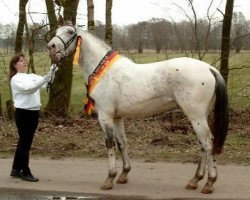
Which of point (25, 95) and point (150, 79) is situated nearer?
point (150, 79)

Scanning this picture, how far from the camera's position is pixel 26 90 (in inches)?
248

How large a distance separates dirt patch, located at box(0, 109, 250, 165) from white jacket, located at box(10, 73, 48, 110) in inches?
83.4

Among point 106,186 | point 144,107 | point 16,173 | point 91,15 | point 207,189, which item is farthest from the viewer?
point 91,15

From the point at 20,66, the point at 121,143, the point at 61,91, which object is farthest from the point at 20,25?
the point at 121,143

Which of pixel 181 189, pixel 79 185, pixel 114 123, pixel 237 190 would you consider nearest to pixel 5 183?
pixel 79 185

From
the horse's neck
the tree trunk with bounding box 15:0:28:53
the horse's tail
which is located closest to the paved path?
the horse's tail

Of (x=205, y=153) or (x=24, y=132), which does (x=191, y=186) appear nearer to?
(x=205, y=153)

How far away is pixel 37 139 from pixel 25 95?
336 centimetres

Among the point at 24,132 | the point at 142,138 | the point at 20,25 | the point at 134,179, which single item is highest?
the point at 20,25

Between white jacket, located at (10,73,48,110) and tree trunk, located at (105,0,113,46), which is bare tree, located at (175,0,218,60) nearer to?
tree trunk, located at (105,0,113,46)

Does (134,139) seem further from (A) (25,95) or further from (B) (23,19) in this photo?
(B) (23,19)

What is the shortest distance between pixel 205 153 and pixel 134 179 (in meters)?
1.38

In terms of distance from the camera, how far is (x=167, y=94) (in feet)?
19.4

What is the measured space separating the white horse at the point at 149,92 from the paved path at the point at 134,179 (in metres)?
0.23
